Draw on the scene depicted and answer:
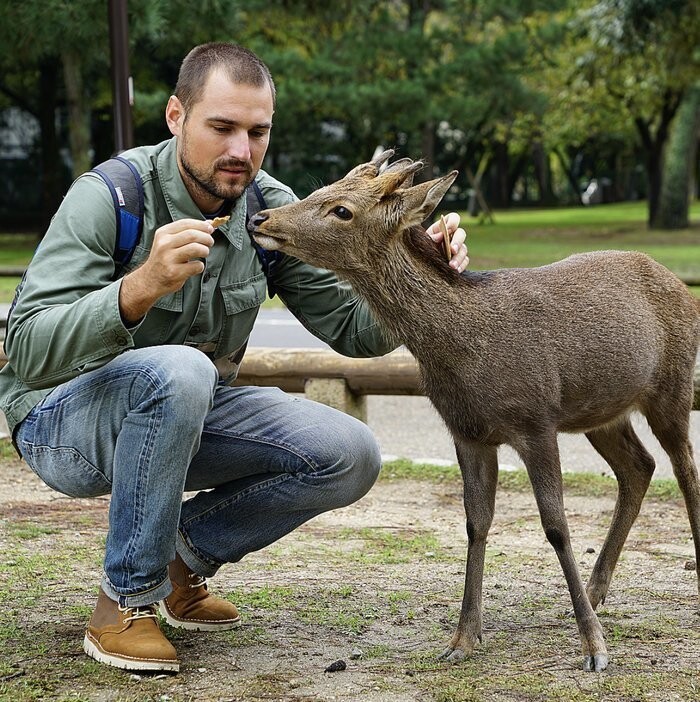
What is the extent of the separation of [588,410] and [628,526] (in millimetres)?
759

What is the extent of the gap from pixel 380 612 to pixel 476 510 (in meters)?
0.59

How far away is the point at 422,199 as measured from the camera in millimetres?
3719

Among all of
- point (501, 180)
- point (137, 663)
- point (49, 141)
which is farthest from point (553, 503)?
point (501, 180)

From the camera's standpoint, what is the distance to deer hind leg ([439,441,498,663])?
3922 millimetres

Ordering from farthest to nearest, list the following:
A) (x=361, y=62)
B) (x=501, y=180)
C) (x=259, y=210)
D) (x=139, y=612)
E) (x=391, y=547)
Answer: (x=501, y=180), (x=361, y=62), (x=391, y=547), (x=259, y=210), (x=139, y=612)

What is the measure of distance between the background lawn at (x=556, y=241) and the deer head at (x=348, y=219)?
10535 mm

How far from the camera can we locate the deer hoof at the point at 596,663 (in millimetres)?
3662

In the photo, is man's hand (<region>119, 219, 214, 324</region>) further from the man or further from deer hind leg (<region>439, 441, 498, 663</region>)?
deer hind leg (<region>439, 441, 498, 663</region>)

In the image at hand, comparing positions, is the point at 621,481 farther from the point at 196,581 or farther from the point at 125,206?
the point at 125,206

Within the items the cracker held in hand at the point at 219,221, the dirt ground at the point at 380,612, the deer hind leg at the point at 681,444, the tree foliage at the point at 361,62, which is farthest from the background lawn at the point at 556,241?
the cracker held in hand at the point at 219,221

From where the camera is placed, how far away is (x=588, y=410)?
4.00 m

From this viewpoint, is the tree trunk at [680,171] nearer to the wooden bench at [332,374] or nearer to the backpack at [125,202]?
the wooden bench at [332,374]

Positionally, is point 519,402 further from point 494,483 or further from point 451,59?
point 451,59

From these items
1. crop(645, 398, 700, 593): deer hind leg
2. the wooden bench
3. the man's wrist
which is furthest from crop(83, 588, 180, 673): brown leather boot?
the wooden bench
